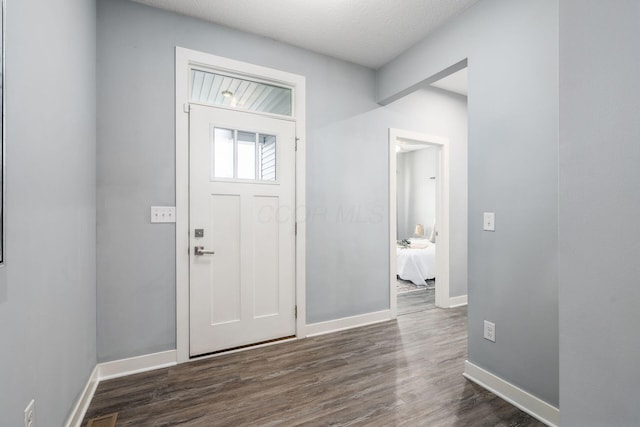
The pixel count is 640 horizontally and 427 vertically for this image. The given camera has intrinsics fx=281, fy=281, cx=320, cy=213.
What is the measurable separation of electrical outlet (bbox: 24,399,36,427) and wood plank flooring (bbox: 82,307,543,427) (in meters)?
0.61

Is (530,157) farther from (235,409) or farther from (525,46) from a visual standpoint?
(235,409)

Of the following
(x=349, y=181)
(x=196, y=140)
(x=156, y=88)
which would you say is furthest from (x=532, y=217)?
(x=156, y=88)

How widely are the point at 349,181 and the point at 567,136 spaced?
2164mm

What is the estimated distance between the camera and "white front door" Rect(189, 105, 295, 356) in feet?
7.61

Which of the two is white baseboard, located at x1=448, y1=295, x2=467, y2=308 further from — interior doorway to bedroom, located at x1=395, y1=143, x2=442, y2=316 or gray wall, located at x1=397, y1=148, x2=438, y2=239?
gray wall, located at x1=397, y1=148, x2=438, y2=239

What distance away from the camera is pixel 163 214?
220cm

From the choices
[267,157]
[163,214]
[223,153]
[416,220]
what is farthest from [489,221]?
[416,220]

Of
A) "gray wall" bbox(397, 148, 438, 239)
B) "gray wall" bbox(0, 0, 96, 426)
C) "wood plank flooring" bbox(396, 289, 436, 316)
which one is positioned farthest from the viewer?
"gray wall" bbox(397, 148, 438, 239)

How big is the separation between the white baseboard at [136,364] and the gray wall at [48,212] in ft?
0.59

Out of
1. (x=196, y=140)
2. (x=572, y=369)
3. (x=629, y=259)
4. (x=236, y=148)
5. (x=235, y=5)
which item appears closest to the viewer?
(x=629, y=259)

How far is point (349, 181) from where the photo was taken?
3.01 m

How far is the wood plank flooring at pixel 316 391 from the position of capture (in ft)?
5.41

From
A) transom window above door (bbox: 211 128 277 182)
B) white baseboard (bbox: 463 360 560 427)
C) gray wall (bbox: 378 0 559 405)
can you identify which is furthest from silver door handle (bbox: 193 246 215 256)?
white baseboard (bbox: 463 360 560 427)

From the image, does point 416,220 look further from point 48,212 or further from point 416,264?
point 48,212
